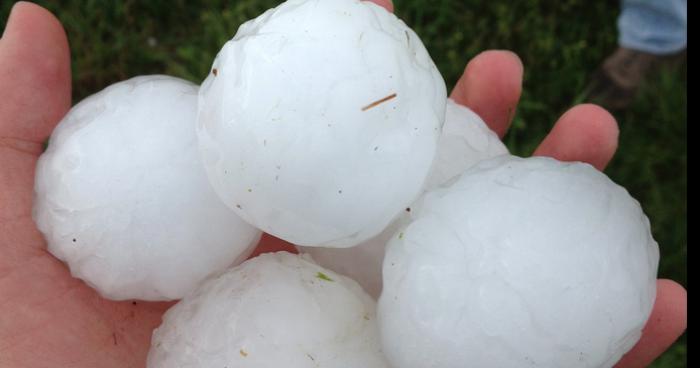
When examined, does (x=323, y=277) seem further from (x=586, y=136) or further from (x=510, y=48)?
(x=510, y=48)

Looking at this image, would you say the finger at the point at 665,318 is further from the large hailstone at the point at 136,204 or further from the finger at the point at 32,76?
the finger at the point at 32,76

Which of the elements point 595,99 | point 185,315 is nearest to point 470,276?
point 185,315

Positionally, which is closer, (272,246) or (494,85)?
(272,246)

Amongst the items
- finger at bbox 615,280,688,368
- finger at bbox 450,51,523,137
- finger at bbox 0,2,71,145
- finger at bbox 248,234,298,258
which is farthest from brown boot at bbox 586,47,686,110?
finger at bbox 0,2,71,145

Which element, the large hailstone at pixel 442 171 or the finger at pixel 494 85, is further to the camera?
the finger at pixel 494 85

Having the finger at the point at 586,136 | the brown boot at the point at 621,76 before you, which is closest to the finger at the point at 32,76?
the finger at the point at 586,136

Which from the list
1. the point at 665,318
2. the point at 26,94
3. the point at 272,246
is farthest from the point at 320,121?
the point at 665,318
